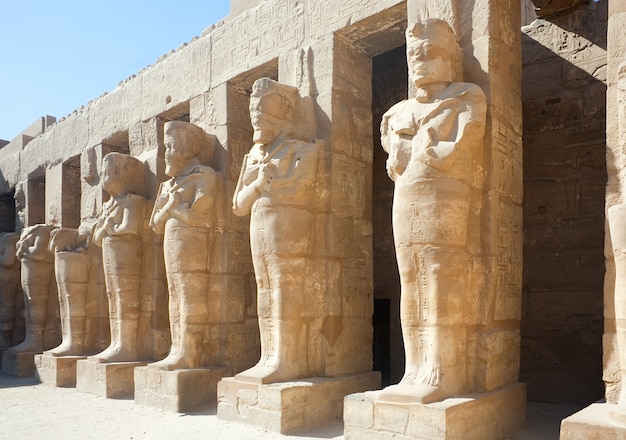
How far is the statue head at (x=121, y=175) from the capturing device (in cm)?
830

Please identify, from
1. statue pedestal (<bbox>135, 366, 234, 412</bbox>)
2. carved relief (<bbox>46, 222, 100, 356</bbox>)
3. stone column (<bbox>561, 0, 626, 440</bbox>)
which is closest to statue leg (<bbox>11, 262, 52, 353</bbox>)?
carved relief (<bbox>46, 222, 100, 356</bbox>)

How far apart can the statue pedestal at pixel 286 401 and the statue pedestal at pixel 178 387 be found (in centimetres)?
74

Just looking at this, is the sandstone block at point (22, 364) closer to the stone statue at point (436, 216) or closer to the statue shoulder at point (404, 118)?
the stone statue at point (436, 216)

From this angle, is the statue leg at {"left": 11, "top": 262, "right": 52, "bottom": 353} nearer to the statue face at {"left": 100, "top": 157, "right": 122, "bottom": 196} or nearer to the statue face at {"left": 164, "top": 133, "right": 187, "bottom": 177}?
the statue face at {"left": 100, "top": 157, "right": 122, "bottom": 196}

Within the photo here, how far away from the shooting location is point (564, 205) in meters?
6.92

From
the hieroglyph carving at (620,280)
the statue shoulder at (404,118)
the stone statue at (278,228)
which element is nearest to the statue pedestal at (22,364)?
the stone statue at (278,228)

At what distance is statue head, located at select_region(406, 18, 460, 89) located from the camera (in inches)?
194

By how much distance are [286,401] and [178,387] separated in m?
1.69

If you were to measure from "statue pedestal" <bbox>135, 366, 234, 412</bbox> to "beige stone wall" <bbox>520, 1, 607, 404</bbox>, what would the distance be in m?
3.41

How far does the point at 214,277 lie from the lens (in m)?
7.21

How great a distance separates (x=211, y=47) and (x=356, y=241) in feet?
10.8

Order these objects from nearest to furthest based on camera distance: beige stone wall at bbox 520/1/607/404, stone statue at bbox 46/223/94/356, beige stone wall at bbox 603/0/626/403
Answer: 1. beige stone wall at bbox 603/0/626/403
2. beige stone wall at bbox 520/1/607/404
3. stone statue at bbox 46/223/94/356

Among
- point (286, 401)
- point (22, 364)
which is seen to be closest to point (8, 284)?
point (22, 364)

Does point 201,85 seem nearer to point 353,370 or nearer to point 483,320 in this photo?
point 353,370
